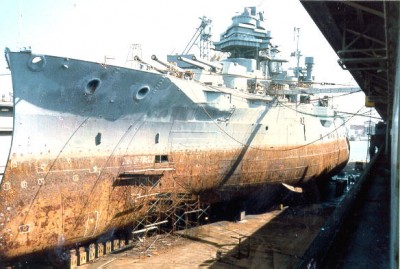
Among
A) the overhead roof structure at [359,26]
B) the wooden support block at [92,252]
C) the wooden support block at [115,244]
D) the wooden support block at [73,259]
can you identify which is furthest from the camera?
the wooden support block at [115,244]

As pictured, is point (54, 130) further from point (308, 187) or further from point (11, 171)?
point (308, 187)

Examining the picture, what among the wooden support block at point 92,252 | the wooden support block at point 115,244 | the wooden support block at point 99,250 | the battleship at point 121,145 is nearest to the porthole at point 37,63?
the battleship at point 121,145

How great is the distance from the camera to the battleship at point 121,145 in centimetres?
859

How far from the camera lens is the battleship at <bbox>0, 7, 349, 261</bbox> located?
8.59 m

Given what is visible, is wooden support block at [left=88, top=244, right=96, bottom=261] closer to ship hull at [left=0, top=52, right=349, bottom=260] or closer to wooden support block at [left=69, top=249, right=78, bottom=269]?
ship hull at [left=0, top=52, right=349, bottom=260]

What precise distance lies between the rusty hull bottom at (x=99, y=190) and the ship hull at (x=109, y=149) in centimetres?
3

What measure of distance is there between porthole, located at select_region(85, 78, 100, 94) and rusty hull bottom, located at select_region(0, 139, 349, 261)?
6.54 ft

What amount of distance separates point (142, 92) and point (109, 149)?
2.06 metres

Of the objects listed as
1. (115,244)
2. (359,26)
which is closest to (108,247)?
(115,244)

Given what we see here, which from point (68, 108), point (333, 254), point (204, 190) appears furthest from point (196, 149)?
point (333, 254)

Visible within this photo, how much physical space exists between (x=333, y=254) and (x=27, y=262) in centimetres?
808

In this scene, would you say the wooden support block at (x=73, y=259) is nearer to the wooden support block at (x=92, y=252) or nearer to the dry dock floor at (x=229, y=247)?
the dry dock floor at (x=229, y=247)

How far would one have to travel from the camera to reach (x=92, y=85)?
962 centimetres

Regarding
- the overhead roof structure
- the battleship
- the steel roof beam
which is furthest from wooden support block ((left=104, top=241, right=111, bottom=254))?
the steel roof beam
